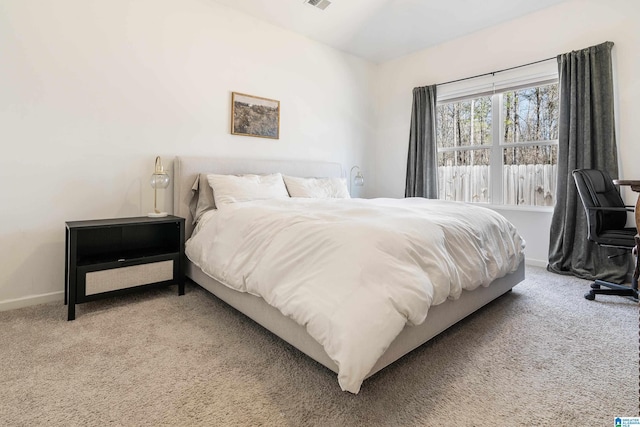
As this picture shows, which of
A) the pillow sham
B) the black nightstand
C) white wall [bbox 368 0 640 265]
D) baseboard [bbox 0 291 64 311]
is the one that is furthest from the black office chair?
baseboard [bbox 0 291 64 311]

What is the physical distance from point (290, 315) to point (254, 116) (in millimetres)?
2705

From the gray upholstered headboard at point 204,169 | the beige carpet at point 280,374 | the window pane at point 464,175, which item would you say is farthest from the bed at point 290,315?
the window pane at point 464,175

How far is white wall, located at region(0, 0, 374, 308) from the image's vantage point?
2295 mm

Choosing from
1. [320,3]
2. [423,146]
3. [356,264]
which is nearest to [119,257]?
[356,264]

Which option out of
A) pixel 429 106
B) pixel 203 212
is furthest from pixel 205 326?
pixel 429 106

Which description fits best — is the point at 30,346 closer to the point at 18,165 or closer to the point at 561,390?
the point at 18,165

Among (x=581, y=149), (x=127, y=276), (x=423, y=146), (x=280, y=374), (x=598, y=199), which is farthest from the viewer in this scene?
(x=423, y=146)

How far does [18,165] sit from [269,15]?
9.03 feet

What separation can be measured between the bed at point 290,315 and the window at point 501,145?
150cm

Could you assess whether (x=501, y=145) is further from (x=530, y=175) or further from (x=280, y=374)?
(x=280, y=374)

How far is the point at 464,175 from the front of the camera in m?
4.22

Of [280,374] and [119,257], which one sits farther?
[119,257]

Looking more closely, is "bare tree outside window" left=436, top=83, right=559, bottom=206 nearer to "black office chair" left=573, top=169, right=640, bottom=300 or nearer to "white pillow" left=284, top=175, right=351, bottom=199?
"black office chair" left=573, top=169, right=640, bottom=300

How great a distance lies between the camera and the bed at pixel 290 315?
1.42 meters
